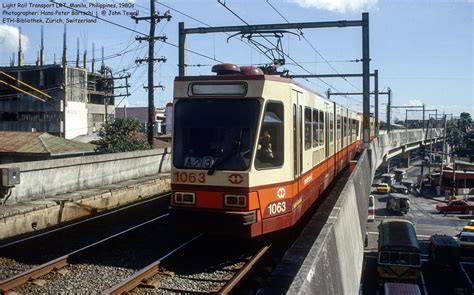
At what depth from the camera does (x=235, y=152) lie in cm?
792

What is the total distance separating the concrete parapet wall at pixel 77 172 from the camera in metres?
13.4

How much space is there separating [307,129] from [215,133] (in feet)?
8.16

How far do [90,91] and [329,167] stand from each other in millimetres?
50705

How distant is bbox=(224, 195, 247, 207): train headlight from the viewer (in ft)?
25.7

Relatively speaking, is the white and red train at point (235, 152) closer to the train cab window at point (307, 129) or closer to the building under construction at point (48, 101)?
the train cab window at point (307, 129)

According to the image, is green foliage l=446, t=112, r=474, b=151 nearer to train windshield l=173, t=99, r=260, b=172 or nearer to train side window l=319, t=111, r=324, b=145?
train side window l=319, t=111, r=324, b=145

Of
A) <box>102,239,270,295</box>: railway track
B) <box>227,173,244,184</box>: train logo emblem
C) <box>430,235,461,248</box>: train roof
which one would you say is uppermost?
<box>227,173,244,184</box>: train logo emblem

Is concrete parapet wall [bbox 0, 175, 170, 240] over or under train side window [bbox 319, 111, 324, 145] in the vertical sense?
under

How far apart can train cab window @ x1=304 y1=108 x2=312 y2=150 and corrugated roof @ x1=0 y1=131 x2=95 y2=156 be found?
666 inches

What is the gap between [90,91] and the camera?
59.5 metres

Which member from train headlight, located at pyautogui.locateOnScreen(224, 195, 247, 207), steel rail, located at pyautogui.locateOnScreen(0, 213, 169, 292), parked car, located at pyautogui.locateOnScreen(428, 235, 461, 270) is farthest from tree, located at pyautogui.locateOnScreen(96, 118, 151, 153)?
train headlight, located at pyautogui.locateOnScreen(224, 195, 247, 207)

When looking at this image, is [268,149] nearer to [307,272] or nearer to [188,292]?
[188,292]

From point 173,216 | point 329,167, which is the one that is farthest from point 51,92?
point 173,216

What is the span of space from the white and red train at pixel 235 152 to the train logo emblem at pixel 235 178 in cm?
2
